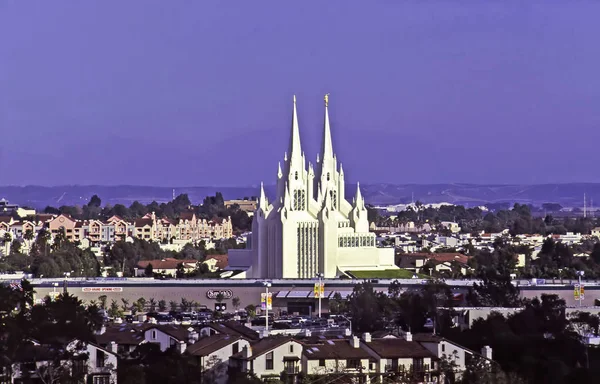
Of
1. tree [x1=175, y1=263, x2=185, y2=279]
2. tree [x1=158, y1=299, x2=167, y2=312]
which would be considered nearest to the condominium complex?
tree [x1=175, y1=263, x2=185, y2=279]

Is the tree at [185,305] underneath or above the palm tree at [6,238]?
underneath

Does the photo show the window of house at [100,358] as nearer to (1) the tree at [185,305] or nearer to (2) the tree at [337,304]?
(2) the tree at [337,304]

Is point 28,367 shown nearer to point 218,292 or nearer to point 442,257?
point 218,292

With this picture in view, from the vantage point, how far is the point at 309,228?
4060 inches

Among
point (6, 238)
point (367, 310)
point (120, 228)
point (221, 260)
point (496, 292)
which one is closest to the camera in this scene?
point (367, 310)

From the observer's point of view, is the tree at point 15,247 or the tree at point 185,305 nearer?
the tree at point 185,305

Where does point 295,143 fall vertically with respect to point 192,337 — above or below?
above

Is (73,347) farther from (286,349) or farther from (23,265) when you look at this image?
(23,265)

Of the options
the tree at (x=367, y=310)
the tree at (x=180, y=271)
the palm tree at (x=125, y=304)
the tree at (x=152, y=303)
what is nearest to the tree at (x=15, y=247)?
the tree at (x=180, y=271)

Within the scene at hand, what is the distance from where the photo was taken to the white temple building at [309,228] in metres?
103

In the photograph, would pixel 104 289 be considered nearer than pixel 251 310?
No

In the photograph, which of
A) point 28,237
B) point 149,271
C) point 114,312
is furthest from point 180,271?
point 114,312

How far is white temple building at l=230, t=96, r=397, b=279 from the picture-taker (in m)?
Result: 103

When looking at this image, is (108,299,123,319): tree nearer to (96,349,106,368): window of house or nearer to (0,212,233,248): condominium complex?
(96,349,106,368): window of house
